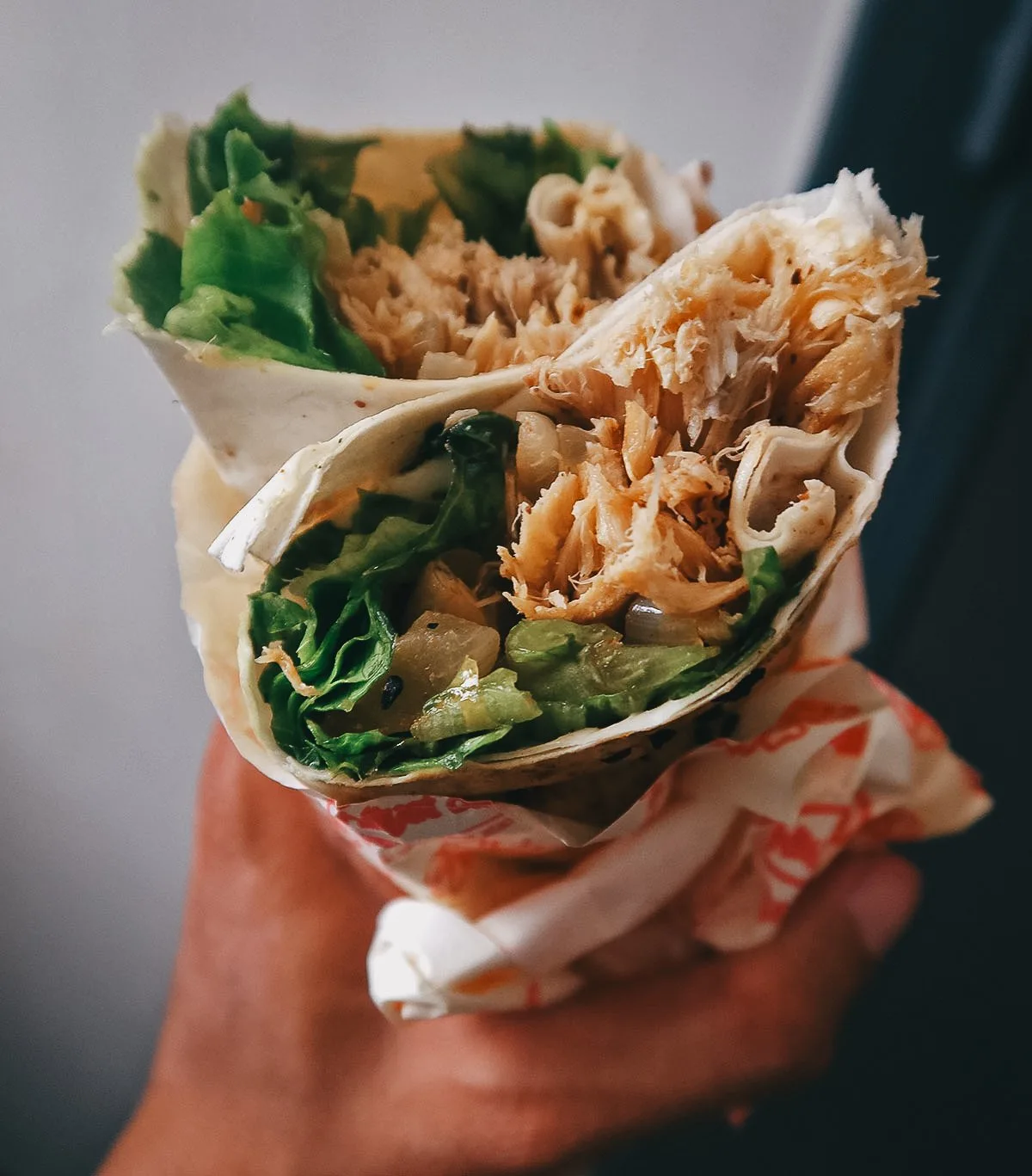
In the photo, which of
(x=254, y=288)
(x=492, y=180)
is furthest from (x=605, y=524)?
(x=492, y=180)

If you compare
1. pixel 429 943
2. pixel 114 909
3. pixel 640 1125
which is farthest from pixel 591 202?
pixel 114 909

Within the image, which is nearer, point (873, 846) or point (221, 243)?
point (221, 243)

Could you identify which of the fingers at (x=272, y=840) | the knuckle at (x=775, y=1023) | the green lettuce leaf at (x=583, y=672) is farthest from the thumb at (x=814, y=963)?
the green lettuce leaf at (x=583, y=672)

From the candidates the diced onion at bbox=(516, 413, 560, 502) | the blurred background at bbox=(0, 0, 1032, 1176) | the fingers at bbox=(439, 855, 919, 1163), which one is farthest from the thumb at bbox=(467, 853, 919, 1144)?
the diced onion at bbox=(516, 413, 560, 502)

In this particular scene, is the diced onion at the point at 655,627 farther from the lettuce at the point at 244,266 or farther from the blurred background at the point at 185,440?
the blurred background at the point at 185,440

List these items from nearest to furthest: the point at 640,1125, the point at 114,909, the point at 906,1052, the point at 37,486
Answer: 1. the point at 640,1125
2. the point at 37,486
3. the point at 114,909
4. the point at 906,1052

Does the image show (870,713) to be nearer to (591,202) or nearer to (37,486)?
(591,202)

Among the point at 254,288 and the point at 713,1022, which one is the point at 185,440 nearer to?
the point at 254,288

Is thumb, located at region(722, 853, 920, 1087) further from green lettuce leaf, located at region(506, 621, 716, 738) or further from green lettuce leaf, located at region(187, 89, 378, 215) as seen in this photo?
green lettuce leaf, located at region(187, 89, 378, 215)
